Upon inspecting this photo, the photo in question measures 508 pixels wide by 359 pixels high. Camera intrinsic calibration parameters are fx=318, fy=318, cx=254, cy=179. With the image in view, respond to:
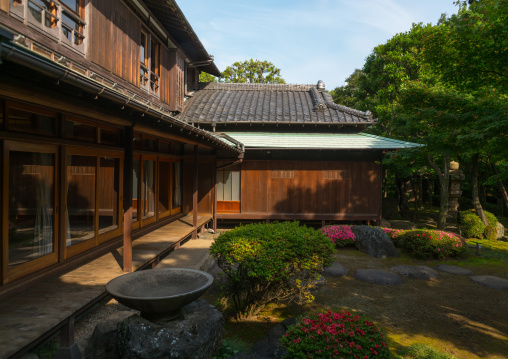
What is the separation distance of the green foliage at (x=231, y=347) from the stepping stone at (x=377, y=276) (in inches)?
167

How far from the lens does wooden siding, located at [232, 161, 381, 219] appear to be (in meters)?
13.1

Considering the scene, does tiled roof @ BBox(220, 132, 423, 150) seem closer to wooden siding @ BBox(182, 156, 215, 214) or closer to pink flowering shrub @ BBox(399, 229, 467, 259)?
wooden siding @ BBox(182, 156, 215, 214)

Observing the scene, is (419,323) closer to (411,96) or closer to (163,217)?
(411,96)

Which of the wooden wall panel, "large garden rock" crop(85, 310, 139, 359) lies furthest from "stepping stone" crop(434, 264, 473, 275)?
"large garden rock" crop(85, 310, 139, 359)

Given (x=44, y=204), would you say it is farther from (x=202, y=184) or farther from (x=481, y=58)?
(x=481, y=58)

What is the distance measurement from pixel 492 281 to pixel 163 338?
7.90 m

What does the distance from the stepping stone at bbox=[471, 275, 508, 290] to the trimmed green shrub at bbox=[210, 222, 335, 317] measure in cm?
477

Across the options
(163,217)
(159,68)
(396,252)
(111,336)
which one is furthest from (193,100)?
(111,336)

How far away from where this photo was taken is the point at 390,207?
56.9 ft

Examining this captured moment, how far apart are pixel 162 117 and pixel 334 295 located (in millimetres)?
4853

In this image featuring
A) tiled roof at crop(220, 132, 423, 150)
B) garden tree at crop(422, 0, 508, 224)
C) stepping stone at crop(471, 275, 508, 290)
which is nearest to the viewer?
garden tree at crop(422, 0, 508, 224)

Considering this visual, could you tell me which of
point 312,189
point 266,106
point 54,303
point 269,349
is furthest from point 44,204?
point 266,106

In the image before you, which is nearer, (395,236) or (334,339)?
(334,339)

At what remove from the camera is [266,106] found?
15.6 m
